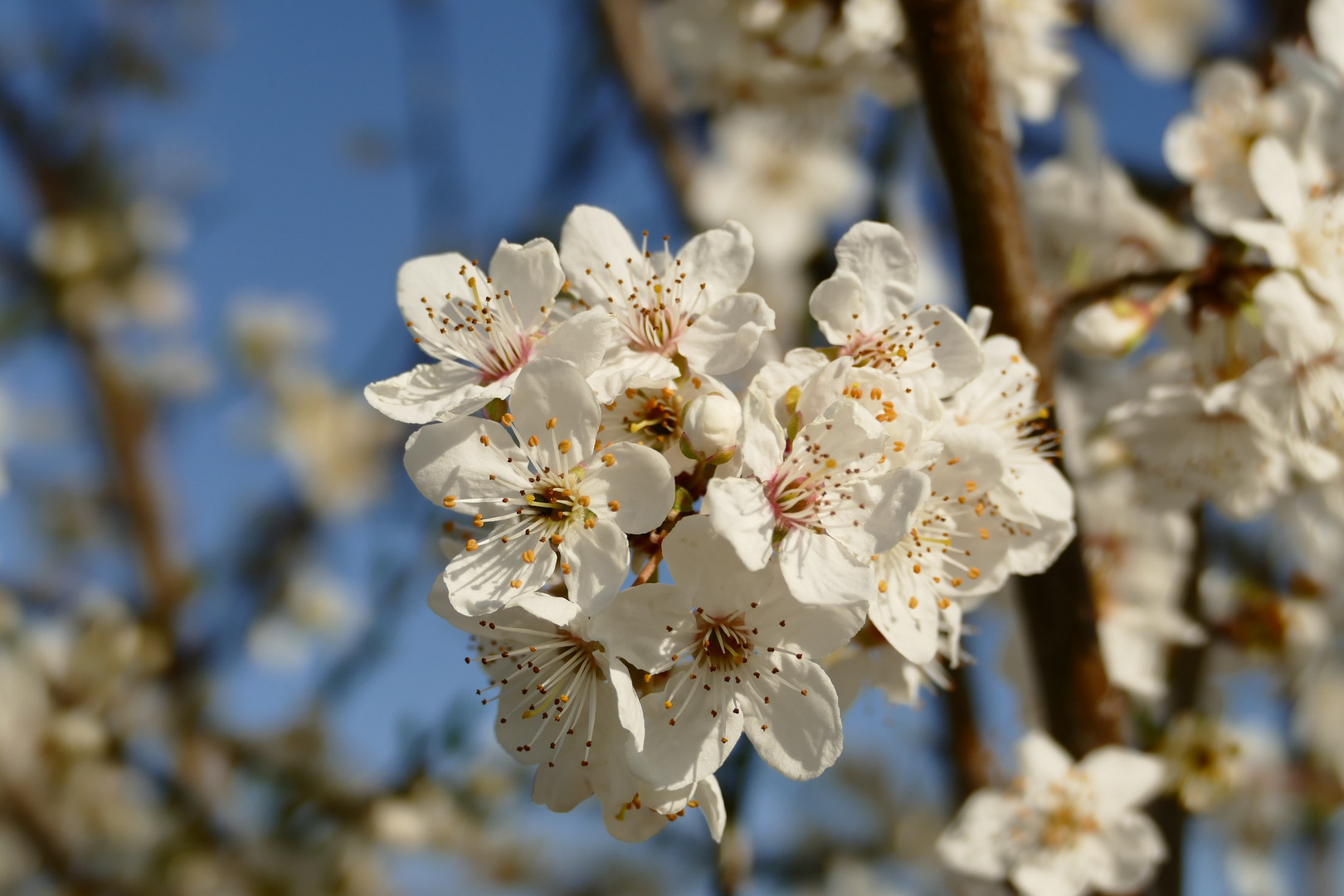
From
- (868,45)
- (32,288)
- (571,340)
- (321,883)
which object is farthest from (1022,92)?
(32,288)

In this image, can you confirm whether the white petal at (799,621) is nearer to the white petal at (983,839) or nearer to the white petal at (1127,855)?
the white petal at (983,839)

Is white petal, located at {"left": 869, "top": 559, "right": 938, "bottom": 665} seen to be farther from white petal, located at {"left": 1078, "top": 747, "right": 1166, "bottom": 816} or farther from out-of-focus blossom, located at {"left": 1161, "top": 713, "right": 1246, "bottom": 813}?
out-of-focus blossom, located at {"left": 1161, "top": 713, "right": 1246, "bottom": 813}

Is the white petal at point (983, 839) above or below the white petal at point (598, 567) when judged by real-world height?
below

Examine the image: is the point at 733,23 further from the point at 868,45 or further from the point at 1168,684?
the point at 1168,684

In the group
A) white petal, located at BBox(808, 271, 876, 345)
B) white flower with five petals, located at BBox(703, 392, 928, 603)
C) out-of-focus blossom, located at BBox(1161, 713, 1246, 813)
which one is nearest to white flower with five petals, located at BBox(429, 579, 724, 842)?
white flower with five petals, located at BBox(703, 392, 928, 603)

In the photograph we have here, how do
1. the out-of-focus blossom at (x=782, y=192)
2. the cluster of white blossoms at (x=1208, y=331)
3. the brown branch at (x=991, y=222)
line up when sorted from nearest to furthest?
the brown branch at (x=991, y=222) < the cluster of white blossoms at (x=1208, y=331) < the out-of-focus blossom at (x=782, y=192)

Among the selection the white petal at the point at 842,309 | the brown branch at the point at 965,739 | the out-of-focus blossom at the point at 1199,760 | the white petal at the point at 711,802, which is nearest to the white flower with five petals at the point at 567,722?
the white petal at the point at 711,802
